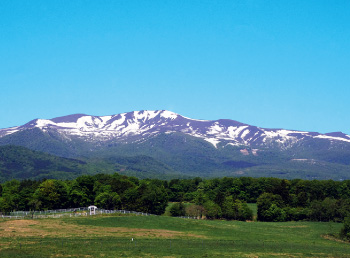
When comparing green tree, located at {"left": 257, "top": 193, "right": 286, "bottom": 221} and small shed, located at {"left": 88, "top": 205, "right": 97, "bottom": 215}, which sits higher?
small shed, located at {"left": 88, "top": 205, "right": 97, "bottom": 215}

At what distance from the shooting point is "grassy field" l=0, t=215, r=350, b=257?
69812 mm

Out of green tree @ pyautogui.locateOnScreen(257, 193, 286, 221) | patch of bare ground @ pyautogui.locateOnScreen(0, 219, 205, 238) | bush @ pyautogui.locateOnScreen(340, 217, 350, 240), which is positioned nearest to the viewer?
patch of bare ground @ pyautogui.locateOnScreen(0, 219, 205, 238)

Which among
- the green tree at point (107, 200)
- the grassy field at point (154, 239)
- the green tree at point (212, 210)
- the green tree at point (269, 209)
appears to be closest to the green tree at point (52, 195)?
the green tree at point (107, 200)

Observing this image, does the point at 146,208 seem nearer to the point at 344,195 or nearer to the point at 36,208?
the point at 36,208

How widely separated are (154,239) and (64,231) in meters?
18.7

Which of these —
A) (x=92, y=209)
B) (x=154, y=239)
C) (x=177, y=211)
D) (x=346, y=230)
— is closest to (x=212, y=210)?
(x=177, y=211)

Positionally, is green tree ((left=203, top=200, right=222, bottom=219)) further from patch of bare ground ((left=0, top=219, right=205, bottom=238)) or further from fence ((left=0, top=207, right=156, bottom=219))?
patch of bare ground ((left=0, top=219, right=205, bottom=238))

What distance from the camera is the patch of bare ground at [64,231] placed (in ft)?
283

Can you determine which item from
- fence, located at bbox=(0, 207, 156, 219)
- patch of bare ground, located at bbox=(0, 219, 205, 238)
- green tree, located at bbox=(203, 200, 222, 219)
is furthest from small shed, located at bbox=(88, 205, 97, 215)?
green tree, located at bbox=(203, 200, 222, 219)

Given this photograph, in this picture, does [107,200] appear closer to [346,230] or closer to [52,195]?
[52,195]

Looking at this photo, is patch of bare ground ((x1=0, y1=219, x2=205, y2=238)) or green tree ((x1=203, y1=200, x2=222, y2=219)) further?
green tree ((x1=203, y1=200, x2=222, y2=219))

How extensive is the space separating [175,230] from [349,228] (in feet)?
132

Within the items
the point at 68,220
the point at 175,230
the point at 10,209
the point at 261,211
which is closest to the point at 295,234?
the point at 175,230

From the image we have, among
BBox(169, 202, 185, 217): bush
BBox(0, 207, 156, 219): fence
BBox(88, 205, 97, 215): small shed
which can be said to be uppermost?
BBox(88, 205, 97, 215): small shed
